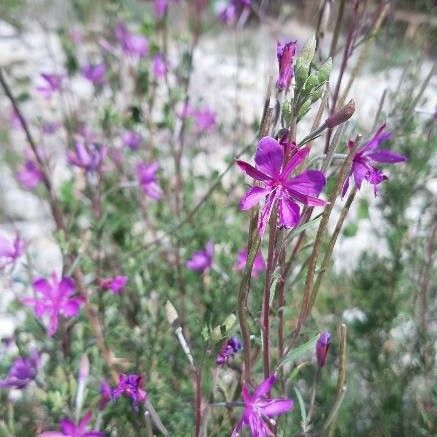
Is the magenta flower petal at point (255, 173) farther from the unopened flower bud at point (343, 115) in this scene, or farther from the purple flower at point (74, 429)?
the purple flower at point (74, 429)

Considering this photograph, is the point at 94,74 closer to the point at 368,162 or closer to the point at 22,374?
the point at 22,374

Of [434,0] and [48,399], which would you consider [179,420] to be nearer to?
[48,399]

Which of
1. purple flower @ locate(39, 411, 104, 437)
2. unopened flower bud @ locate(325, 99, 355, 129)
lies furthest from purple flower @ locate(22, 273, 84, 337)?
unopened flower bud @ locate(325, 99, 355, 129)

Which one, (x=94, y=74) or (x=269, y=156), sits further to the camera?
(x=94, y=74)

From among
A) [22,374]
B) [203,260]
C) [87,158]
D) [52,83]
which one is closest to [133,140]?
[52,83]

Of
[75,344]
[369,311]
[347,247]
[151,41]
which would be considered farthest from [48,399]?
[347,247]
